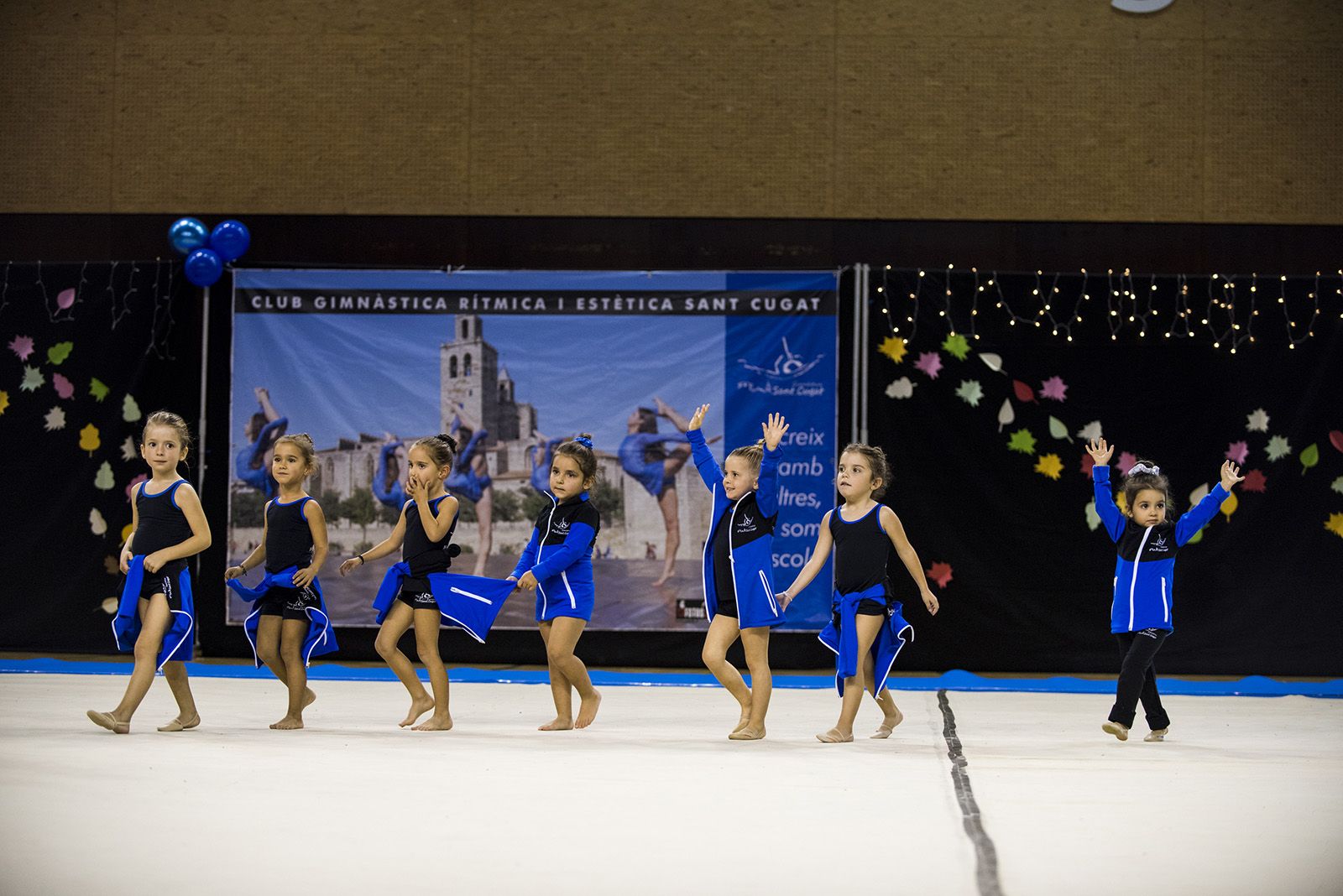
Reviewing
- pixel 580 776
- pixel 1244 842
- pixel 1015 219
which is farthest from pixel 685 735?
pixel 1015 219

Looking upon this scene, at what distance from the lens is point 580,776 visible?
4.79m

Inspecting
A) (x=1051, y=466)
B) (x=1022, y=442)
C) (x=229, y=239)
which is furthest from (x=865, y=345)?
(x=229, y=239)

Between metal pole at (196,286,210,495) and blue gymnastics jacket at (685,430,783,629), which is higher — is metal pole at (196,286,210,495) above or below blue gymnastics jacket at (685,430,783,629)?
above

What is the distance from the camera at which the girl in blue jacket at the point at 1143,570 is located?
6.36 m

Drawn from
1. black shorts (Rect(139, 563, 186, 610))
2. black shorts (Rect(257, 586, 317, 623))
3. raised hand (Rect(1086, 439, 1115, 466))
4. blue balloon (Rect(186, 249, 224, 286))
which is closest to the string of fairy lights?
raised hand (Rect(1086, 439, 1115, 466))

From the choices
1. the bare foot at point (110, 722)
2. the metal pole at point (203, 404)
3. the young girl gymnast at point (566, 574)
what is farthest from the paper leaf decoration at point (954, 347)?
the bare foot at point (110, 722)

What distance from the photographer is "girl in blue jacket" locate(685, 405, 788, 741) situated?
623 cm

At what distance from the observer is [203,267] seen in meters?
9.38

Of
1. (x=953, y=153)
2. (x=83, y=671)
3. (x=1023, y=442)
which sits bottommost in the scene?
(x=83, y=671)

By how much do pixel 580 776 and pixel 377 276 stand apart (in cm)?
559

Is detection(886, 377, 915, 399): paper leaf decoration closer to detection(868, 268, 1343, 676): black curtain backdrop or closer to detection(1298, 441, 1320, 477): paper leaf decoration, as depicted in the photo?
detection(868, 268, 1343, 676): black curtain backdrop

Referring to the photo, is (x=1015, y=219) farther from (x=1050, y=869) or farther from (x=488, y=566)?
(x=1050, y=869)

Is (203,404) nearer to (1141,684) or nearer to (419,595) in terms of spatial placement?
(419,595)

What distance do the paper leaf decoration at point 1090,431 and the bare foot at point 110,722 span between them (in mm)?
6169
